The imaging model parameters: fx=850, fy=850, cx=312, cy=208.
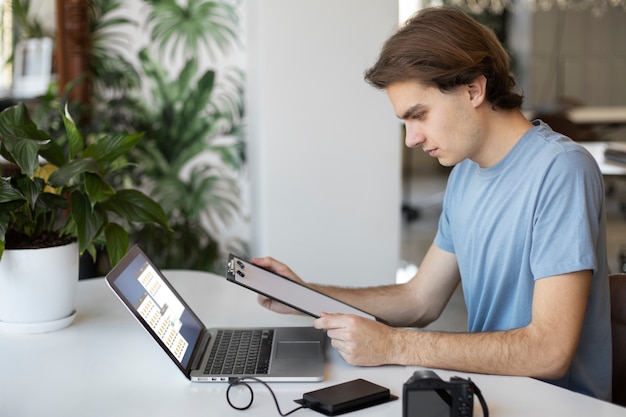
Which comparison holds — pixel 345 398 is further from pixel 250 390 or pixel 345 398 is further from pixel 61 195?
pixel 61 195

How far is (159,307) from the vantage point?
1.83 meters

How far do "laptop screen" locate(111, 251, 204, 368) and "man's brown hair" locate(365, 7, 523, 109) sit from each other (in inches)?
26.6

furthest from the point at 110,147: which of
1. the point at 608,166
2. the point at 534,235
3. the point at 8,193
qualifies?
the point at 608,166

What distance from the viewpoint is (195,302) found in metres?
2.28

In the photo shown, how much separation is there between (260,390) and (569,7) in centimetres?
919

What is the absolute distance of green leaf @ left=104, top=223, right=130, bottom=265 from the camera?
6.78 feet

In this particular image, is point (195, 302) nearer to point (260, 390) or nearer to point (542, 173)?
point (260, 390)

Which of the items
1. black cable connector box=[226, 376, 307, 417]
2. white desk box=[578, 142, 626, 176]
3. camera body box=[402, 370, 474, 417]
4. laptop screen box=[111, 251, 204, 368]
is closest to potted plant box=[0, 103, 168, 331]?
laptop screen box=[111, 251, 204, 368]

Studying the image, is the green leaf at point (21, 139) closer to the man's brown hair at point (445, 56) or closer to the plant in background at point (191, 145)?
the man's brown hair at point (445, 56)

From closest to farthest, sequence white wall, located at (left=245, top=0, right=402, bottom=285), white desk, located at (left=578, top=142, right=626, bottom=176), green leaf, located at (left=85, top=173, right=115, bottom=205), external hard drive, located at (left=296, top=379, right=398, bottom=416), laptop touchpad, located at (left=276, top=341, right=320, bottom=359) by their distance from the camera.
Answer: external hard drive, located at (left=296, top=379, right=398, bottom=416) → laptop touchpad, located at (left=276, top=341, right=320, bottom=359) → green leaf, located at (left=85, top=173, right=115, bottom=205) → white wall, located at (left=245, top=0, right=402, bottom=285) → white desk, located at (left=578, top=142, right=626, bottom=176)

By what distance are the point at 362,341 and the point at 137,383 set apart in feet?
1.52

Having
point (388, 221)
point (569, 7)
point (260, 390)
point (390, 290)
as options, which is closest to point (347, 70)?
point (388, 221)

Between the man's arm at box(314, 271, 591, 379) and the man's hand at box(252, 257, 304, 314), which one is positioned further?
the man's hand at box(252, 257, 304, 314)

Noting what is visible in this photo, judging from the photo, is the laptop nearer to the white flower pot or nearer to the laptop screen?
the laptop screen
